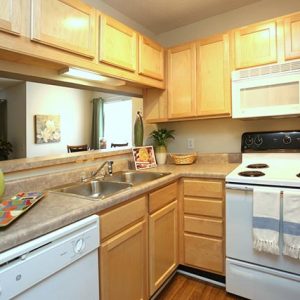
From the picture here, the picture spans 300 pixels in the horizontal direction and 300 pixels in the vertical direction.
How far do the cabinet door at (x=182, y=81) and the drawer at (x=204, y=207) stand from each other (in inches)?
33.3

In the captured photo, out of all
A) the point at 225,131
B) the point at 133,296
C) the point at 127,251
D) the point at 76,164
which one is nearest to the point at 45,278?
the point at 127,251

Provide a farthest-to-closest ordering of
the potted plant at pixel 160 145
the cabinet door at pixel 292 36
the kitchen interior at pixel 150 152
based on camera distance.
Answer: the potted plant at pixel 160 145 < the cabinet door at pixel 292 36 < the kitchen interior at pixel 150 152

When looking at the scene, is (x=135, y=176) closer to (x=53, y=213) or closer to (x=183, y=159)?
(x=183, y=159)

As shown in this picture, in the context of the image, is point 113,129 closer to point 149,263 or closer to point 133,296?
point 149,263

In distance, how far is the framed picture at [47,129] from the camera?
2066mm

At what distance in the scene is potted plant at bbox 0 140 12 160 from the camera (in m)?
1.70

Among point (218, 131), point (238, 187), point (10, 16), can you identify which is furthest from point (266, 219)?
point (10, 16)

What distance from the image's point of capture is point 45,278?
0.85 metres

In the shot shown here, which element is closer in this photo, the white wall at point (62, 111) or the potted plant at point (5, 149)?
the potted plant at point (5, 149)

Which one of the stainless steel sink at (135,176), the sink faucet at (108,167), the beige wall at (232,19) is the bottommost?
the stainless steel sink at (135,176)

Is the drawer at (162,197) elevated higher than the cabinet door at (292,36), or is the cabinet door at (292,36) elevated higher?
the cabinet door at (292,36)

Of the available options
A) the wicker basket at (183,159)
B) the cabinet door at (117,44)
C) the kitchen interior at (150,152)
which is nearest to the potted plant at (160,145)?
the kitchen interior at (150,152)

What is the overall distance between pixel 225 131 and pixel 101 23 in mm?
1558

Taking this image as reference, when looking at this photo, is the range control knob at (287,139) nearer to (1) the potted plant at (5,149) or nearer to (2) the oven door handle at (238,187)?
(2) the oven door handle at (238,187)
